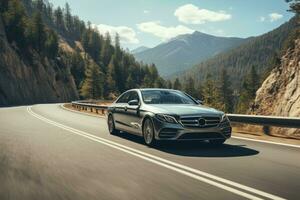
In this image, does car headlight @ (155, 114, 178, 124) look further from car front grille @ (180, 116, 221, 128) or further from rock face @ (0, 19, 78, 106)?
rock face @ (0, 19, 78, 106)

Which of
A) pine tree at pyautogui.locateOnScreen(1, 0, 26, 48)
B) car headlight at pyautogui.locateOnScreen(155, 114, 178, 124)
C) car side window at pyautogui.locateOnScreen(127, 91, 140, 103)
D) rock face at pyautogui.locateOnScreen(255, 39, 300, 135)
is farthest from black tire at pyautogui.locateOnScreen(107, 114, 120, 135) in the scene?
pine tree at pyautogui.locateOnScreen(1, 0, 26, 48)

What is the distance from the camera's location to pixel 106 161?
9.01m

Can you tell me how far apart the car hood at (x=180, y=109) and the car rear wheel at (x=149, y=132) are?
1.11ft

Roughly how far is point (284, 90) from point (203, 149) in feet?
73.3

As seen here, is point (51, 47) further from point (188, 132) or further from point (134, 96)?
point (188, 132)

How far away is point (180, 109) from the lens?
11.1 meters

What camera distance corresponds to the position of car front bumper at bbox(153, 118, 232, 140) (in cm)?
1059

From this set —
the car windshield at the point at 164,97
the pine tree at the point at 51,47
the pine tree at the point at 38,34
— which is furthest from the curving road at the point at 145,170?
the pine tree at the point at 51,47

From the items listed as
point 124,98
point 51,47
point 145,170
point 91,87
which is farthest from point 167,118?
point 51,47

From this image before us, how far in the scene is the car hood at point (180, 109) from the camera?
10789 mm

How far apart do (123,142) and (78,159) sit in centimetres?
334

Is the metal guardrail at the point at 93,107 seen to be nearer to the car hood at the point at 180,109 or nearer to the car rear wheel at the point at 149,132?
the car rear wheel at the point at 149,132

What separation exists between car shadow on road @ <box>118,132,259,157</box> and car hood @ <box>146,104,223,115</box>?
0.85 metres

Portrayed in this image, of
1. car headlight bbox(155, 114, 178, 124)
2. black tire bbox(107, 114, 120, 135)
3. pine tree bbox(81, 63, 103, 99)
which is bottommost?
black tire bbox(107, 114, 120, 135)
